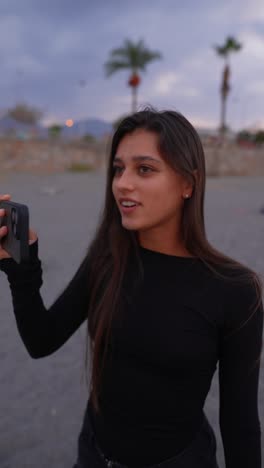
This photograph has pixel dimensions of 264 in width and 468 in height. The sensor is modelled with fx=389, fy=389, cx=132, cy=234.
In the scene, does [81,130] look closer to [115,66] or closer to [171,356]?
[115,66]

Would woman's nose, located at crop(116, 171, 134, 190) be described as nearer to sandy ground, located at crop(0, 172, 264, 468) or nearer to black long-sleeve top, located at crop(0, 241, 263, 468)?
black long-sleeve top, located at crop(0, 241, 263, 468)

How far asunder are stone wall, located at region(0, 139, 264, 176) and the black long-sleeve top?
75.6 ft

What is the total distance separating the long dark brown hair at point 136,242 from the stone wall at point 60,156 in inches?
899

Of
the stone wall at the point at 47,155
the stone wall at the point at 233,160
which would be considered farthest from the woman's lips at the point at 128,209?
the stone wall at the point at 233,160

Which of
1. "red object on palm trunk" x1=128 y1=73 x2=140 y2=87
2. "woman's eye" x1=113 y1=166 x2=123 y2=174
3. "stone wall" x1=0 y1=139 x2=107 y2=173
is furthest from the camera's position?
"red object on palm trunk" x1=128 y1=73 x2=140 y2=87

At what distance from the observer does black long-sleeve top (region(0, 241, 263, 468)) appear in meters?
1.26

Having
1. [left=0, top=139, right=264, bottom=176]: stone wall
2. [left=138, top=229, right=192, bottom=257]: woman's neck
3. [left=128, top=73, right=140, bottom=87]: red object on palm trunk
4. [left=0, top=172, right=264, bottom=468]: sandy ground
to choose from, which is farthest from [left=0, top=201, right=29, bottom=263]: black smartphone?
[left=128, top=73, right=140, bottom=87]: red object on palm trunk

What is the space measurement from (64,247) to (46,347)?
6.15 m

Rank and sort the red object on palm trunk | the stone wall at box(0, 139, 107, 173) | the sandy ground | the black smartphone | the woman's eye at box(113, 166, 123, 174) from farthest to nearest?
the red object on palm trunk < the stone wall at box(0, 139, 107, 173) < the sandy ground < the woman's eye at box(113, 166, 123, 174) < the black smartphone

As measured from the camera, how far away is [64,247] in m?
7.58

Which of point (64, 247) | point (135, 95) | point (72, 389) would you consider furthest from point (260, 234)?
point (135, 95)

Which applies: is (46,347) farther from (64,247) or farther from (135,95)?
(135,95)

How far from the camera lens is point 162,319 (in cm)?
129

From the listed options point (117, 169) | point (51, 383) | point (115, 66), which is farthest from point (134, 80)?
point (117, 169)
